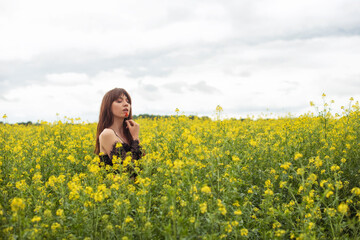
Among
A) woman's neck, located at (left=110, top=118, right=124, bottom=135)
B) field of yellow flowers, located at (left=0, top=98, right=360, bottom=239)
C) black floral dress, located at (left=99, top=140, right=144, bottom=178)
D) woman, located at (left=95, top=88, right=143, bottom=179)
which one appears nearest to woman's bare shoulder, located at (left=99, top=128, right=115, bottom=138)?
woman, located at (left=95, top=88, right=143, bottom=179)

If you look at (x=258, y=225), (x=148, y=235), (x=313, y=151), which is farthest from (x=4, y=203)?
(x=313, y=151)

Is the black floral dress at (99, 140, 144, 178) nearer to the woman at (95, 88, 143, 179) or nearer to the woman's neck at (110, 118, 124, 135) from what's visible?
the woman at (95, 88, 143, 179)

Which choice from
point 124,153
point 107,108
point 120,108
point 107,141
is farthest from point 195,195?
point 107,108

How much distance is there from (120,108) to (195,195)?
2658 millimetres

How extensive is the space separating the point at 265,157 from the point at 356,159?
58.4 inches

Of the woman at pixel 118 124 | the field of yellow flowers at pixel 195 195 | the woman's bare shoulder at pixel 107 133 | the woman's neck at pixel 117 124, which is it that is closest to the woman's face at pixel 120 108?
the woman at pixel 118 124

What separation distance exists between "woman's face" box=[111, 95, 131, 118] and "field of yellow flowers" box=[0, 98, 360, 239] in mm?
770

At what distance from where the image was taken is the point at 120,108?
4969mm

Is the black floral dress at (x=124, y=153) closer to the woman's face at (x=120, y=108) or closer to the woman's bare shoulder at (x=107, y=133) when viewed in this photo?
the woman's bare shoulder at (x=107, y=133)

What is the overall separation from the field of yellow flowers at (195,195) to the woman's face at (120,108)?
770 millimetres

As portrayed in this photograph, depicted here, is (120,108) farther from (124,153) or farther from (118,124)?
(124,153)

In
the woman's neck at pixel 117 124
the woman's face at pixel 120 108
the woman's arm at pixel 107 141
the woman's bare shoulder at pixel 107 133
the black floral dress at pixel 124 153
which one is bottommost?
the black floral dress at pixel 124 153

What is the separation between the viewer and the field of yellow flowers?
2766 mm

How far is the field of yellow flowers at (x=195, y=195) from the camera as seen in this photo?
2.77 m
